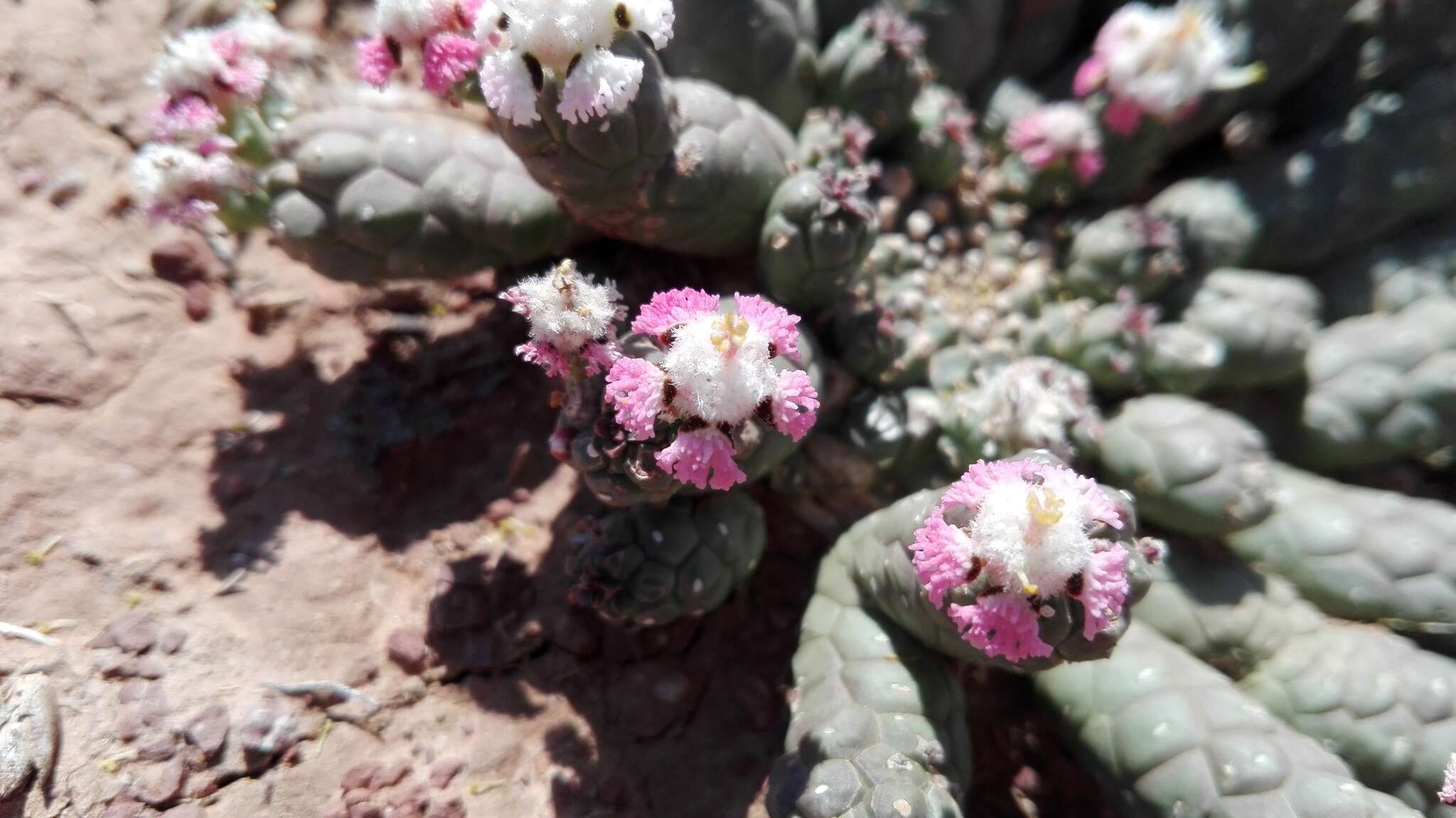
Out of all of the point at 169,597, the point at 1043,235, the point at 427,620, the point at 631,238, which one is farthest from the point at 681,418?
the point at 1043,235

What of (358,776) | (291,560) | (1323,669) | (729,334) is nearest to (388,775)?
(358,776)

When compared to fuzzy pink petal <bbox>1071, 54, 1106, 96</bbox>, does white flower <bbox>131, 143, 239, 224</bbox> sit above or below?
below

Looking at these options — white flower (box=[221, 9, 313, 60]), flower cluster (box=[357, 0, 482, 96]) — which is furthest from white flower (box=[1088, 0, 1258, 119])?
white flower (box=[221, 9, 313, 60])

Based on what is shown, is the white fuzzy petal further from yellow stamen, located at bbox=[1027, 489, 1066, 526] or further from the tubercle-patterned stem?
the tubercle-patterned stem

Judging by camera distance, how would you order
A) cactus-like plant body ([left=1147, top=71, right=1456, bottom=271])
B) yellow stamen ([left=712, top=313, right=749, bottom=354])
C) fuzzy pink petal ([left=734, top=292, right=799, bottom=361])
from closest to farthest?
1. yellow stamen ([left=712, top=313, right=749, bottom=354])
2. fuzzy pink petal ([left=734, top=292, right=799, bottom=361])
3. cactus-like plant body ([left=1147, top=71, right=1456, bottom=271])

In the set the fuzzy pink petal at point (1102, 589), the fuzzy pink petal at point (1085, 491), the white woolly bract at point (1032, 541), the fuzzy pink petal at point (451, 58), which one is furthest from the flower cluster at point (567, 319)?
the fuzzy pink petal at point (1102, 589)

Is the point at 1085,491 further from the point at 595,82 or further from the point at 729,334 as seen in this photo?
the point at 595,82
